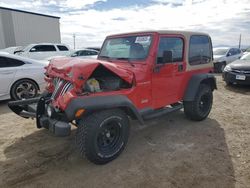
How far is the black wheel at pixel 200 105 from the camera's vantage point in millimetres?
4934

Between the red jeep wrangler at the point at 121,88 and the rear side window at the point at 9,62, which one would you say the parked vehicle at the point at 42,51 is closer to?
the rear side window at the point at 9,62

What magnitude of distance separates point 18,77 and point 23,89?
35cm

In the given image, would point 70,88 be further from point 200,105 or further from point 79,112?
point 200,105

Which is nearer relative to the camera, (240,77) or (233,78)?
(240,77)

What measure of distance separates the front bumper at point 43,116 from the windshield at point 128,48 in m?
1.61

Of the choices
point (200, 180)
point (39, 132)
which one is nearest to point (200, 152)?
point (200, 180)

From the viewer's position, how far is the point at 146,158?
12.0 ft

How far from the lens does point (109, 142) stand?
3539mm

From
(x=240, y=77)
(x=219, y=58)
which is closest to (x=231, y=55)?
(x=219, y=58)

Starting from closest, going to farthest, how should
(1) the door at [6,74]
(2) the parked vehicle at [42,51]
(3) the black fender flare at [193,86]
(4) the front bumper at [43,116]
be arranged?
(4) the front bumper at [43,116] → (3) the black fender flare at [193,86] → (1) the door at [6,74] → (2) the parked vehicle at [42,51]

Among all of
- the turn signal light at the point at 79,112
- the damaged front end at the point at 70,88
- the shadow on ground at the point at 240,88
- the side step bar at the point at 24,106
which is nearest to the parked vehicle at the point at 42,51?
the shadow on ground at the point at 240,88

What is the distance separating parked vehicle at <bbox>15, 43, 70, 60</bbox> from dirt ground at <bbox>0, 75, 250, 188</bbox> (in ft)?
30.6

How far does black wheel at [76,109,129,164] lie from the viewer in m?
3.14

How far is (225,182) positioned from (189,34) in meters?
2.94
